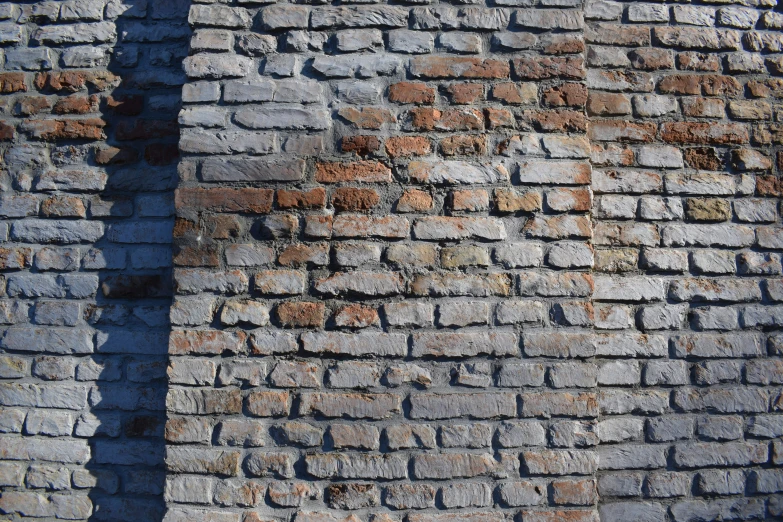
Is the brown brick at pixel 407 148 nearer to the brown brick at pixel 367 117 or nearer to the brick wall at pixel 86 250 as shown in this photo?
the brown brick at pixel 367 117

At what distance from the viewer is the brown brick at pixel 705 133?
1.95 metres

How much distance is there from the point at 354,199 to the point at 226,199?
39 cm

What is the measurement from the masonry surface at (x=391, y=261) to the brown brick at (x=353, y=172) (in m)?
0.01

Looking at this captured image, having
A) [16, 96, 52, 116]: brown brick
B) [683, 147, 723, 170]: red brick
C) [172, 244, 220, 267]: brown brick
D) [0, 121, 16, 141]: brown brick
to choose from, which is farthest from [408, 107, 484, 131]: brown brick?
[0, 121, 16, 141]: brown brick

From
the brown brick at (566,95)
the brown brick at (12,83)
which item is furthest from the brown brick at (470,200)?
the brown brick at (12,83)

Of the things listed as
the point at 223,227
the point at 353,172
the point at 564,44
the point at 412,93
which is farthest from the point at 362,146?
the point at 564,44

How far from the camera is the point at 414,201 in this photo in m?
1.65

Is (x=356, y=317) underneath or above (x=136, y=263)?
underneath

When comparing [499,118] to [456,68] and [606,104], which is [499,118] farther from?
[606,104]

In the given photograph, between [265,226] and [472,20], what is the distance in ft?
2.97

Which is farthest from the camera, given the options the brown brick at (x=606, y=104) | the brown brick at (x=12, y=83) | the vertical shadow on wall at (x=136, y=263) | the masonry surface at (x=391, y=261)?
the brown brick at (x=12, y=83)

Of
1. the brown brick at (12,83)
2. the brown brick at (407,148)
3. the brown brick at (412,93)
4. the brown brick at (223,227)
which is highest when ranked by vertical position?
the brown brick at (12,83)

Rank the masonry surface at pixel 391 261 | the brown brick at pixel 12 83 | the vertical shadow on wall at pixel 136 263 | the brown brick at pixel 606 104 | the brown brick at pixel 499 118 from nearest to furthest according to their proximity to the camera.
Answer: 1. the masonry surface at pixel 391 261
2. the brown brick at pixel 499 118
3. the vertical shadow on wall at pixel 136 263
4. the brown brick at pixel 606 104
5. the brown brick at pixel 12 83

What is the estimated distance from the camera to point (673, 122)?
77.0 inches
